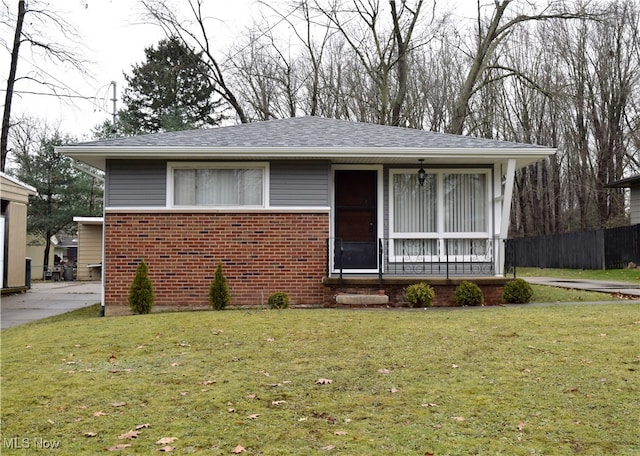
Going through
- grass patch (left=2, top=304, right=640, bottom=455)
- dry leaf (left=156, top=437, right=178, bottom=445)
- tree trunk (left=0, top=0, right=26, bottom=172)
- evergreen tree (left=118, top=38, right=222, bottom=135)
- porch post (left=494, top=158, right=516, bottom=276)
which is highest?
evergreen tree (left=118, top=38, right=222, bottom=135)

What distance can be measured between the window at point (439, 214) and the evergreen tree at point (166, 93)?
22.2 m

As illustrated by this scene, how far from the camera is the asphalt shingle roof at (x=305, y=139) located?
10953 mm

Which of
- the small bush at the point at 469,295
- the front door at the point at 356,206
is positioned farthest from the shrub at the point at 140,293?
the small bush at the point at 469,295

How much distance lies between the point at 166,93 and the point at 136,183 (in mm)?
23663

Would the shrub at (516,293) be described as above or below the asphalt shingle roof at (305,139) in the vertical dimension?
below

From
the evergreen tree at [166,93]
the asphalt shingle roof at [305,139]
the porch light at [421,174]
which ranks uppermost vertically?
the evergreen tree at [166,93]

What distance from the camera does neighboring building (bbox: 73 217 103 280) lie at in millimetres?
25359

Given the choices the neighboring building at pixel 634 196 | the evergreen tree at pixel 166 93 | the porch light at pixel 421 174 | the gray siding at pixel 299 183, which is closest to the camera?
the gray siding at pixel 299 183

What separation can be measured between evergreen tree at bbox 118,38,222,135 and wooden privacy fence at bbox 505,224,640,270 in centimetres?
1917

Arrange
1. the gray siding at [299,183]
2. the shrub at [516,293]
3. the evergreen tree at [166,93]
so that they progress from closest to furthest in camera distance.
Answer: the shrub at [516,293], the gray siding at [299,183], the evergreen tree at [166,93]

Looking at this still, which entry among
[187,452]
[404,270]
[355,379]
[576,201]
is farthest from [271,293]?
[576,201]

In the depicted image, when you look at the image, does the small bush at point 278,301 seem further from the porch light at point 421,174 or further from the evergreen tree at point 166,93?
the evergreen tree at point 166,93

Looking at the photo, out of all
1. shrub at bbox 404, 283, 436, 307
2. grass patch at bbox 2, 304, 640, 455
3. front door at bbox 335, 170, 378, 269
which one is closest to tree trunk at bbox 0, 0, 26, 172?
front door at bbox 335, 170, 378, 269

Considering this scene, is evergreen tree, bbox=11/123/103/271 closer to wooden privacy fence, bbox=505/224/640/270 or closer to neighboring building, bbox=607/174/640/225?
wooden privacy fence, bbox=505/224/640/270
